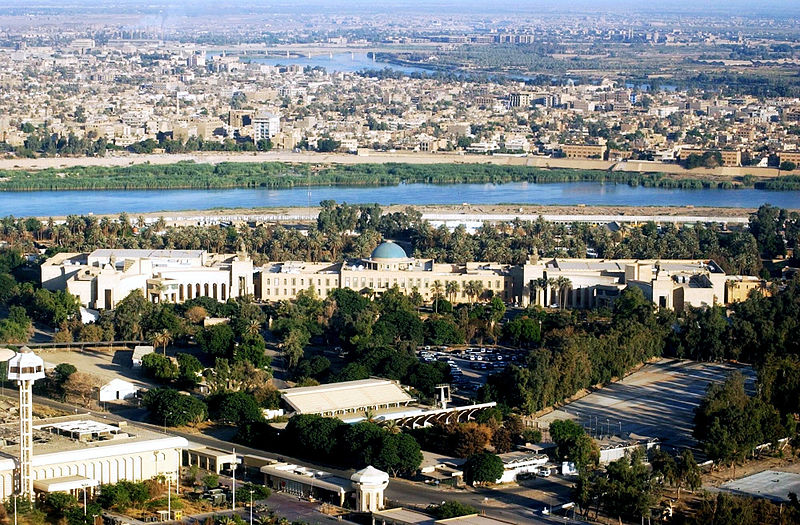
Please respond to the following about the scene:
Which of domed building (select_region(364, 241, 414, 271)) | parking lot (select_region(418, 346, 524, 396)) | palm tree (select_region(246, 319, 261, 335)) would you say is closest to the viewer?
parking lot (select_region(418, 346, 524, 396))

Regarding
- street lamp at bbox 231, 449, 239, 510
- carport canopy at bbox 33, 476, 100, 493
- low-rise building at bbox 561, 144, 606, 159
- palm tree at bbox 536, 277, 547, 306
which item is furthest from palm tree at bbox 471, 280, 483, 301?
low-rise building at bbox 561, 144, 606, 159

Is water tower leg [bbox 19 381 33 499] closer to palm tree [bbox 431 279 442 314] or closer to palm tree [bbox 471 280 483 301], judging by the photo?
palm tree [bbox 431 279 442 314]

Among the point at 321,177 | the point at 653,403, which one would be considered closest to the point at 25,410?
the point at 653,403

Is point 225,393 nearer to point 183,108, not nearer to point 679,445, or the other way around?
point 679,445

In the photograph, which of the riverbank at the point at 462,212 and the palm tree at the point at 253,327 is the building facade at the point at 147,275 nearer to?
the palm tree at the point at 253,327

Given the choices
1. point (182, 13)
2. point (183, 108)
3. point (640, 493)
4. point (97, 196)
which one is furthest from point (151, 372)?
point (182, 13)

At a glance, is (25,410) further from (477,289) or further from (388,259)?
(388,259)
